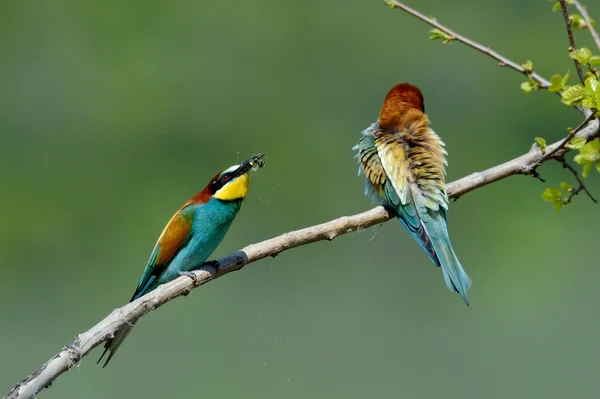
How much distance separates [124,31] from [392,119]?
5.93 m

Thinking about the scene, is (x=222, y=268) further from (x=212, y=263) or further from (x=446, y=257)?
(x=446, y=257)

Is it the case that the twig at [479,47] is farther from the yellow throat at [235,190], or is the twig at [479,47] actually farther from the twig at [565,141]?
the yellow throat at [235,190]

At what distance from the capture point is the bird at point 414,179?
224cm

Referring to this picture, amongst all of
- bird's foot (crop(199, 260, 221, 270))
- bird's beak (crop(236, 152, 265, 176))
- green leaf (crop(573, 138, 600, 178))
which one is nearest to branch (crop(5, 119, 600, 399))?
bird's foot (crop(199, 260, 221, 270))

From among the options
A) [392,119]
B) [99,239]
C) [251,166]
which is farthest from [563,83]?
[99,239]

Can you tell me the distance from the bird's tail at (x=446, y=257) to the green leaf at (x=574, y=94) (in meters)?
0.84

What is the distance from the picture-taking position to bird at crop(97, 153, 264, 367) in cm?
217

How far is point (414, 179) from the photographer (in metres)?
2.30

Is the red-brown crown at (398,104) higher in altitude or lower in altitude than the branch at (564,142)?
higher

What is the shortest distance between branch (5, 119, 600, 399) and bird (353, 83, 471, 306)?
0.07 metres

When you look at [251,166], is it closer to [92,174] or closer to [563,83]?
[563,83]

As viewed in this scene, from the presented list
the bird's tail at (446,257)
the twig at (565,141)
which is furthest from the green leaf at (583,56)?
the bird's tail at (446,257)

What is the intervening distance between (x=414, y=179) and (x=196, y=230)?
555 millimetres

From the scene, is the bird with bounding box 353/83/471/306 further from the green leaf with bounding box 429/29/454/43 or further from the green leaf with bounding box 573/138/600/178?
the green leaf with bounding box 573/138/600/178
